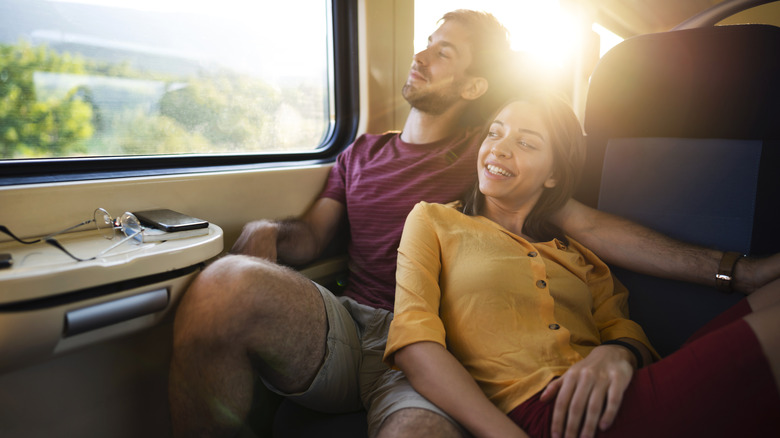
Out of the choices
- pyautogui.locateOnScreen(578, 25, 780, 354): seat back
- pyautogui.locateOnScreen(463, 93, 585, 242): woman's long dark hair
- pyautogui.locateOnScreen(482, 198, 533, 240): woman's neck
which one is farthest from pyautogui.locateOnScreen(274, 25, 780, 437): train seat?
pyautogui.locateOnScreen(482, 198, 533, 240): woman's neck

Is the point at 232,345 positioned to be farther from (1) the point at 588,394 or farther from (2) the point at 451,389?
(1) the point at 588,394

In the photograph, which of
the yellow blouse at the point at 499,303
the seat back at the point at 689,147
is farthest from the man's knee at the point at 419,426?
the seat back at the point at 689,147

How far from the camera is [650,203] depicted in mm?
1283

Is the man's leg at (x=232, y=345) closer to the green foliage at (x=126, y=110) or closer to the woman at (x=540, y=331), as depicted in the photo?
the woman at (x=540, y=331)

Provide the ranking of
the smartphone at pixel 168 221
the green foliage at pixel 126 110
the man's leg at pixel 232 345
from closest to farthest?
the man's leg at pixel 232 345
the smartphone at pixel 168 221
the green foliage at pixel 126 110

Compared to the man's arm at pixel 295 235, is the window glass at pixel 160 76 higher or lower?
higher

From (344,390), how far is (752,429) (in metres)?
0.78

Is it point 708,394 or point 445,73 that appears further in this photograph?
Result: point 445,73

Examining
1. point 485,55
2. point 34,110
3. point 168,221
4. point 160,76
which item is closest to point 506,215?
point 485,55

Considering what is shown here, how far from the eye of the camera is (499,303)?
1.03 metres

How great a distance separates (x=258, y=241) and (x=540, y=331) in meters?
0.79

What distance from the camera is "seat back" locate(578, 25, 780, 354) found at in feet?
3.72

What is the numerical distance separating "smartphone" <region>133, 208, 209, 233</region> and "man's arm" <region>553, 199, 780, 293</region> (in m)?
0.97

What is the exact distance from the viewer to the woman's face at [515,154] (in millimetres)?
1212
